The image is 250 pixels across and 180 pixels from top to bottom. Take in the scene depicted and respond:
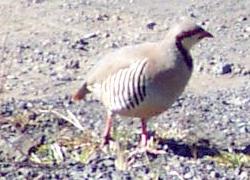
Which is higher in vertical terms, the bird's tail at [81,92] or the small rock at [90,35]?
the small rock at [90,35]

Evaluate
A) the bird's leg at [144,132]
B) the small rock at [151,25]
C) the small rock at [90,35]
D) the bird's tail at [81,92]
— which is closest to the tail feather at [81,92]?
the bird's tail at [81,92]

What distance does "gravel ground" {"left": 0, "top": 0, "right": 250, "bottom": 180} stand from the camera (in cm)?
704

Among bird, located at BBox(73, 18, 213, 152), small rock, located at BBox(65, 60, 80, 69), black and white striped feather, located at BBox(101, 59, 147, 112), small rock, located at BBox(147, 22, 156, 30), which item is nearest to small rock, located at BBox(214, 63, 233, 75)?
small rock, located at BBox(65, 60, 80, 69)

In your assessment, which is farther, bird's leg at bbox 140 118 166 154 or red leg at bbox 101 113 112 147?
red leg at bbox 101 113 112 147

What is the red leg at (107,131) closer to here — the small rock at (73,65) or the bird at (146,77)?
the bird at (146,77)

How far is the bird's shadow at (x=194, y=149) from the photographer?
7.37 meters

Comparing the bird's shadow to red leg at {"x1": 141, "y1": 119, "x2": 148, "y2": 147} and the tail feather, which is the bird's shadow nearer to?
red leg at {"x1": 141, "y1": 119, "x2": 148, "y2": 147}

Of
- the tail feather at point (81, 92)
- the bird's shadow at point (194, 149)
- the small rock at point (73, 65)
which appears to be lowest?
the bird's shadow at point (194, 149)

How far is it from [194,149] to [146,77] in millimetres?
581

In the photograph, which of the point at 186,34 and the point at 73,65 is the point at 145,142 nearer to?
the point at 186,34

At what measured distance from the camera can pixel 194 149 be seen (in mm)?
7410

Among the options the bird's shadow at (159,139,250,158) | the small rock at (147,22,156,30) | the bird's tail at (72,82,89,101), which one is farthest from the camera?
the small rock at (147,22,156,30)

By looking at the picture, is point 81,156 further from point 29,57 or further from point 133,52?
point 29,57

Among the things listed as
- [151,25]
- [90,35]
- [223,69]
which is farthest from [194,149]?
[151,25]
